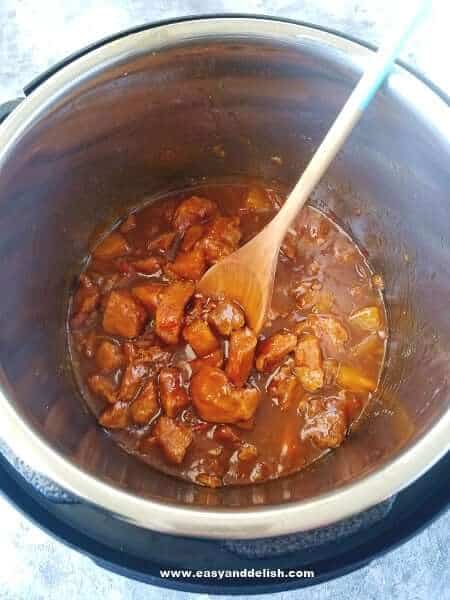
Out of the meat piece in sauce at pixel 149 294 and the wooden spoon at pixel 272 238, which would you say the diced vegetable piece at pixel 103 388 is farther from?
the wooden spoon at pixel 272 238

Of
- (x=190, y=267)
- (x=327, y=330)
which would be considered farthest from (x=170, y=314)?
(x=327, y=330)

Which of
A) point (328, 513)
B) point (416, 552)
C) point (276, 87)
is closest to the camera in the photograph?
point (328, 513)

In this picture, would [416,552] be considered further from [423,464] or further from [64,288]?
→ [64,288]

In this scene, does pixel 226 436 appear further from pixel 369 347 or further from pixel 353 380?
pixel 369 347

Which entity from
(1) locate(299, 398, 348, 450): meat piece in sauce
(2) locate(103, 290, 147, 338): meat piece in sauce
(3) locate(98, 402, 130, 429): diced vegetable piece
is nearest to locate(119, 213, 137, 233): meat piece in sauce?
(2) locate(103, 290, 147, 338): meat piece in sauce

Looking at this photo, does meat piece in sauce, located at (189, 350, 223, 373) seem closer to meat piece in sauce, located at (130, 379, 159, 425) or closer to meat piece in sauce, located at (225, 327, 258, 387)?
meat piece in sauce, located at (225, 327, 258, 387)


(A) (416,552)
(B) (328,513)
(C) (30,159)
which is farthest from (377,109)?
(A) (416,552)
